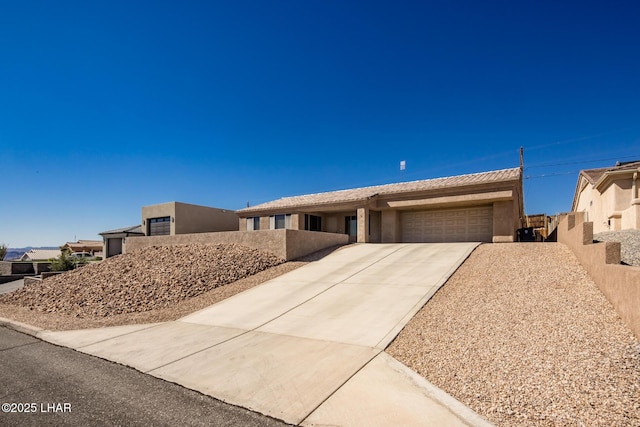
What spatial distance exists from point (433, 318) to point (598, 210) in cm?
1827

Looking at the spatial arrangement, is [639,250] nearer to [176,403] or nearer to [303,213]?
[176,403]

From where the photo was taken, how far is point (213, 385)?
4.68 metres

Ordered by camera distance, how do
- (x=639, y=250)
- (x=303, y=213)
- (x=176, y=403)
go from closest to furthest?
(x=176, y=403)
(x=639, y=250)
(x=303, y=213)

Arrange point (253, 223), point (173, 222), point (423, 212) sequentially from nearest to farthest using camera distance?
point (423, 212)
point (253, 223)
point (173, 222)

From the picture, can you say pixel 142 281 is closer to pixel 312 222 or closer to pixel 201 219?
pixel 312 222

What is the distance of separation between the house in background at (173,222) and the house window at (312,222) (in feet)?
34.6

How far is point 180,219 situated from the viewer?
87.5 feet

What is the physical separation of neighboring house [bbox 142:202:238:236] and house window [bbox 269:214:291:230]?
774cm

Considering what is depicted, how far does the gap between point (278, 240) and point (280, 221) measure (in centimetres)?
914

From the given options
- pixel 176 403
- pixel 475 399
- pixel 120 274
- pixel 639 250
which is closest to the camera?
pixel 475 399

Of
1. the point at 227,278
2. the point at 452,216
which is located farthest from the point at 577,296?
the point at 452,216

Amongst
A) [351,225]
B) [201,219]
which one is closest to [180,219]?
[201,219]

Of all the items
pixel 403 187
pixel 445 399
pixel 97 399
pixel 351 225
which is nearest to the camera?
pixel 445 399

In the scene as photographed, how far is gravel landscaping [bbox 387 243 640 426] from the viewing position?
360 centimetres
